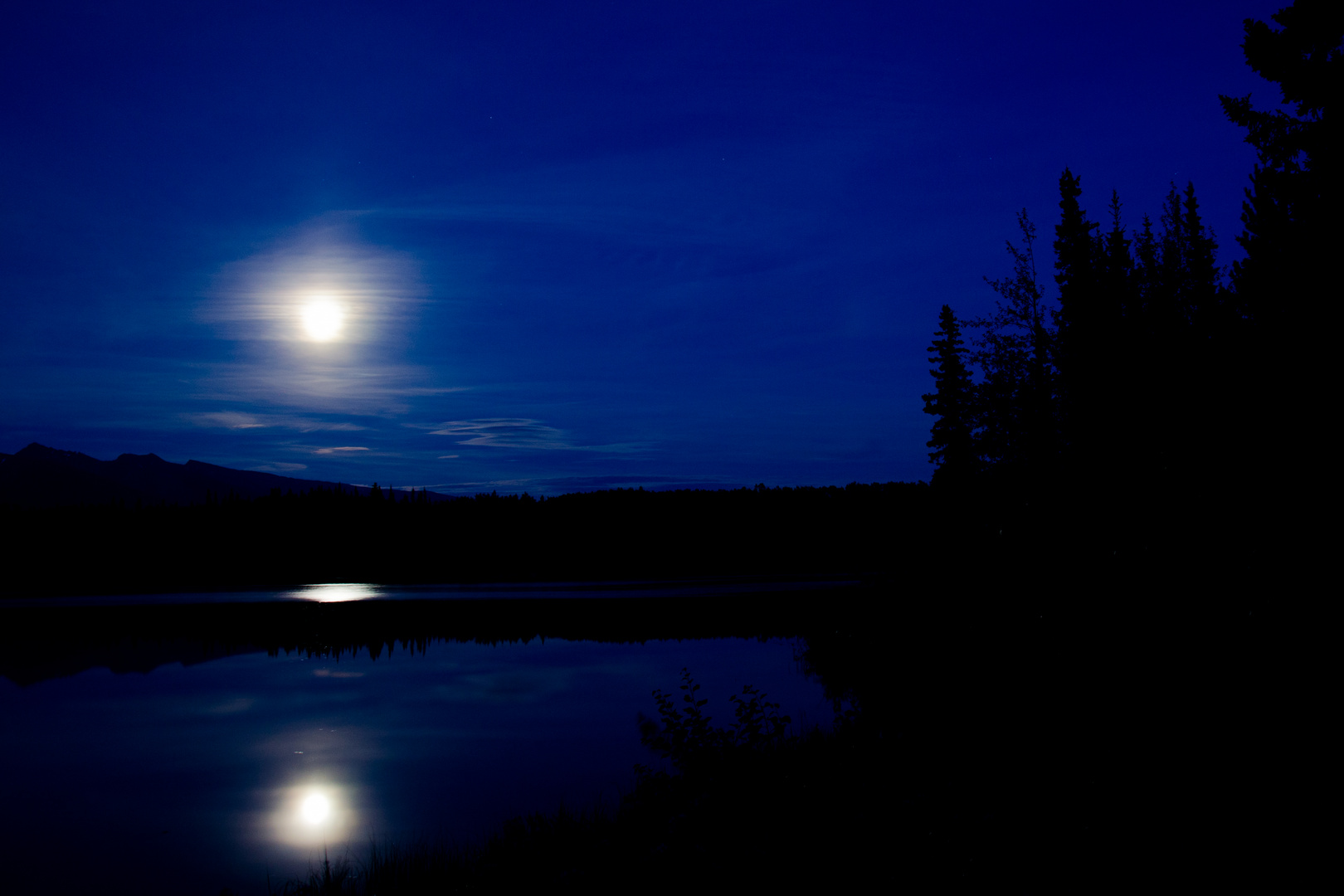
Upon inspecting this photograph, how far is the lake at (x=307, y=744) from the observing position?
620 inches

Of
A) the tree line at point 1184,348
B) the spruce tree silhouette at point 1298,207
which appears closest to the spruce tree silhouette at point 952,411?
the tree line at point 1184,348

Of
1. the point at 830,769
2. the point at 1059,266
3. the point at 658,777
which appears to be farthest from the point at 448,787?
the point at 1059,266

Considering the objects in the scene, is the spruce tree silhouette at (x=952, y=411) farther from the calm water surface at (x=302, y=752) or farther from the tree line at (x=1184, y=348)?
the calm water surface at (x=302, y=752)

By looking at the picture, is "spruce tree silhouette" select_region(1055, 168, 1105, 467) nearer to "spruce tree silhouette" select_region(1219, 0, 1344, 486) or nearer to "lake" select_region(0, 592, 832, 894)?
"spruce tree silhouette" select_region(1219, 0, 1344, 486)

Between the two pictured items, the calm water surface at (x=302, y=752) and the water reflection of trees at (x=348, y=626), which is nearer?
the calm water surface at (x=302, y=752)

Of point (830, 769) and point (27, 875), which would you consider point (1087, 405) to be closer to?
point (830, 769)

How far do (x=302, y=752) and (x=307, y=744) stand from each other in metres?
0.84

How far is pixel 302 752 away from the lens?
22609 mm

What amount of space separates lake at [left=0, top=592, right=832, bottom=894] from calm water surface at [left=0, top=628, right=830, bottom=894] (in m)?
0.07

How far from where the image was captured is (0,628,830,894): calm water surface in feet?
51.3

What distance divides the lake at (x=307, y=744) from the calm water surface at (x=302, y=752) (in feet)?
0.24

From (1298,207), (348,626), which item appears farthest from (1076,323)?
(348,626)

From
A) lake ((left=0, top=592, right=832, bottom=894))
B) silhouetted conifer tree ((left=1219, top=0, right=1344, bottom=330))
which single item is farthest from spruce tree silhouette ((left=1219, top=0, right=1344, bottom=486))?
lake ((left=0, top=592, right=832, bottom=894))

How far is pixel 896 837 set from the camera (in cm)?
1014
